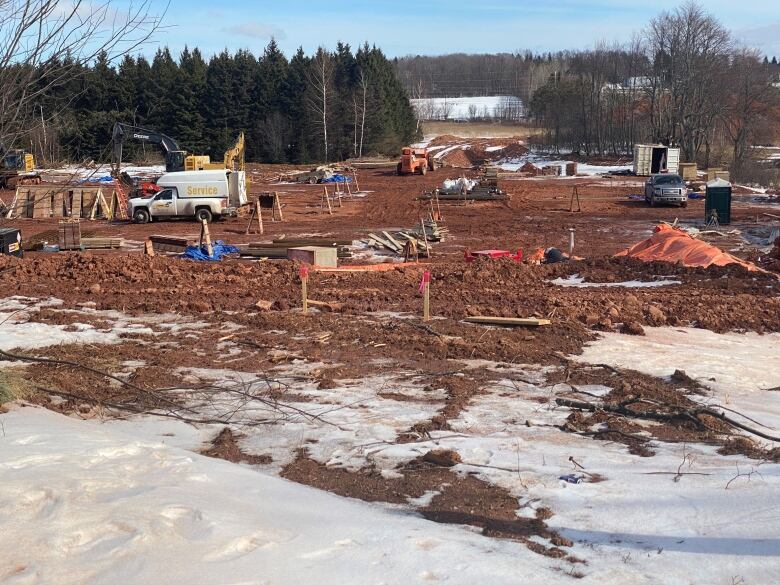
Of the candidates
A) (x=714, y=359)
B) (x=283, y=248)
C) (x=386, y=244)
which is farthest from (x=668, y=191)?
(x=714, y=359)

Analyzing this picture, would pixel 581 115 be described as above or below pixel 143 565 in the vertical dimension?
above

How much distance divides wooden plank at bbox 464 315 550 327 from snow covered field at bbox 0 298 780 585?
324cm


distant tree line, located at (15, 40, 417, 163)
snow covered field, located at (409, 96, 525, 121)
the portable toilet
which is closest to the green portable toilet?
the portable toilet

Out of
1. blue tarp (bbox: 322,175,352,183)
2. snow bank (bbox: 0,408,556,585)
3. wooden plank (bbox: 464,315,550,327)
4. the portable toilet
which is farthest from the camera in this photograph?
blue tarp (bbox: 322,175,352,183)

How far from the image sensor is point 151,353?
12.9 m

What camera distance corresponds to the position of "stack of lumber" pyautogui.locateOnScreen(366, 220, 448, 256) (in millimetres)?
26234

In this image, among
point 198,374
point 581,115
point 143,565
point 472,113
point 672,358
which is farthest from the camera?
point 472,113

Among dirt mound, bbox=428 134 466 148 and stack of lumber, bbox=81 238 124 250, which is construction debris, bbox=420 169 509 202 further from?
dirt mound, bbox=428 134 466 148

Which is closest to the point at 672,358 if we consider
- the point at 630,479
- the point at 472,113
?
the point at 630,479

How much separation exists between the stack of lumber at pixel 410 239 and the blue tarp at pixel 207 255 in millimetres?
4767

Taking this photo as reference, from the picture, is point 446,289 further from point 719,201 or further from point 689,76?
point 689,76

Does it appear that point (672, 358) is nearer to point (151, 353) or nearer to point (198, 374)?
point (198, 374)

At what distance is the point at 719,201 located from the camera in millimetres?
32469

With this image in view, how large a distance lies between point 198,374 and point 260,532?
597 centimetres
